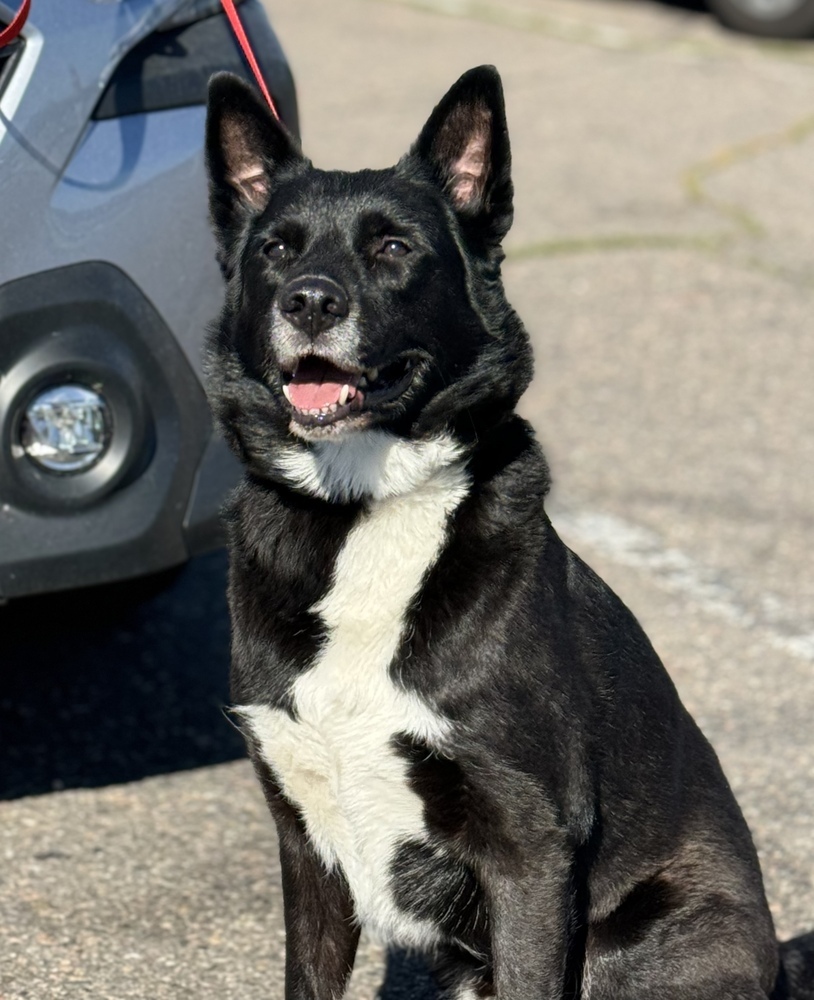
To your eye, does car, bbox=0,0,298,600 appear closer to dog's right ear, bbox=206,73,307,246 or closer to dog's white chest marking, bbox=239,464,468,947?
dog's right ear, bbox=206,73,307,246

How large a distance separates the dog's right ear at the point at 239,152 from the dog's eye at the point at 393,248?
0.26m

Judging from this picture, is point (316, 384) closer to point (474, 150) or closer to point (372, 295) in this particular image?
point (372, 295)

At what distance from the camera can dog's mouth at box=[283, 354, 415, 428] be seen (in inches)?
102

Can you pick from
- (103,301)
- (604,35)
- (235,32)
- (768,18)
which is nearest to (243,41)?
(235,32)

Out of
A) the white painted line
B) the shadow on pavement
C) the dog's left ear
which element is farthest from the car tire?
the dog's left ear

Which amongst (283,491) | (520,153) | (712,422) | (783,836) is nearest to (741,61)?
(520,153)

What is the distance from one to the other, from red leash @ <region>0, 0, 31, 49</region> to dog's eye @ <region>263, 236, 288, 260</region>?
2.28 ft

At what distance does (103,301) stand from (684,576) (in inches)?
84.6

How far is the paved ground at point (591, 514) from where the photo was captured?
10.6 ft

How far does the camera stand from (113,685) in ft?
13.2

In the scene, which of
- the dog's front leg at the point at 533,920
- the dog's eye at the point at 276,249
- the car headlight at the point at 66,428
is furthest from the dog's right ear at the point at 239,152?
the dog's front leg at the point at 533,920

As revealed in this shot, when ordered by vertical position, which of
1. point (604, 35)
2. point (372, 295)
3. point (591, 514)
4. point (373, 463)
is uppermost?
→ point (372, 295)

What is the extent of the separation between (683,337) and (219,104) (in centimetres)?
383

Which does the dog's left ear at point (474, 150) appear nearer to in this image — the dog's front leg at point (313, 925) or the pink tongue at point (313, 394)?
the pink tongue at point (313, 394)
